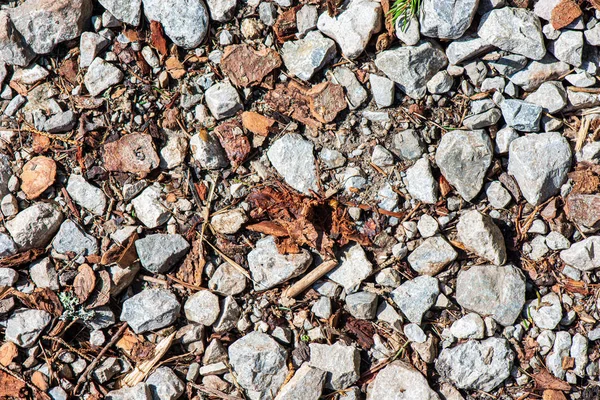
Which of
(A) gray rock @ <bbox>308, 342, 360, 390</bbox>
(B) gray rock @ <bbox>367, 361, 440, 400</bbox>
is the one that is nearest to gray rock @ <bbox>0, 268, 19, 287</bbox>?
(A) gray rock @ <bbox>308, 342, 360, 390</bbox>

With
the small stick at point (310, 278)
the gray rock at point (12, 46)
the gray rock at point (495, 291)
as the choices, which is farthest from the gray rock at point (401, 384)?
the gray rock at point (12, 46)

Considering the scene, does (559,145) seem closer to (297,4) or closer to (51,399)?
(297,4)

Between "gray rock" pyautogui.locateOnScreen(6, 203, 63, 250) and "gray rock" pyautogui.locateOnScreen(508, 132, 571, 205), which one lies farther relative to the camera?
"gray rock" pyautogui.locateOnScreen(6, 203, 63, 250)

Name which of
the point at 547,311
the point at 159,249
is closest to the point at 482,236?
the point at 547,311

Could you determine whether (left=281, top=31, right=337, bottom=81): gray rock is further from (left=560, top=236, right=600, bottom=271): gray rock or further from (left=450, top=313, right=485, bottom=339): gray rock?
(left=560, top=236, right=600, bottom=271): gray rock

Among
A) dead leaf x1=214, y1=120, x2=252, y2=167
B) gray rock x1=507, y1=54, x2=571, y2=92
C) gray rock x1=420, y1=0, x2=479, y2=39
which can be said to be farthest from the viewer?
dead leaf x1=214, y1=120, x2=252, y2=167

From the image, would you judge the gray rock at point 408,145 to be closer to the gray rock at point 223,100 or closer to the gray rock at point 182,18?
the gray rock at point 223,100
